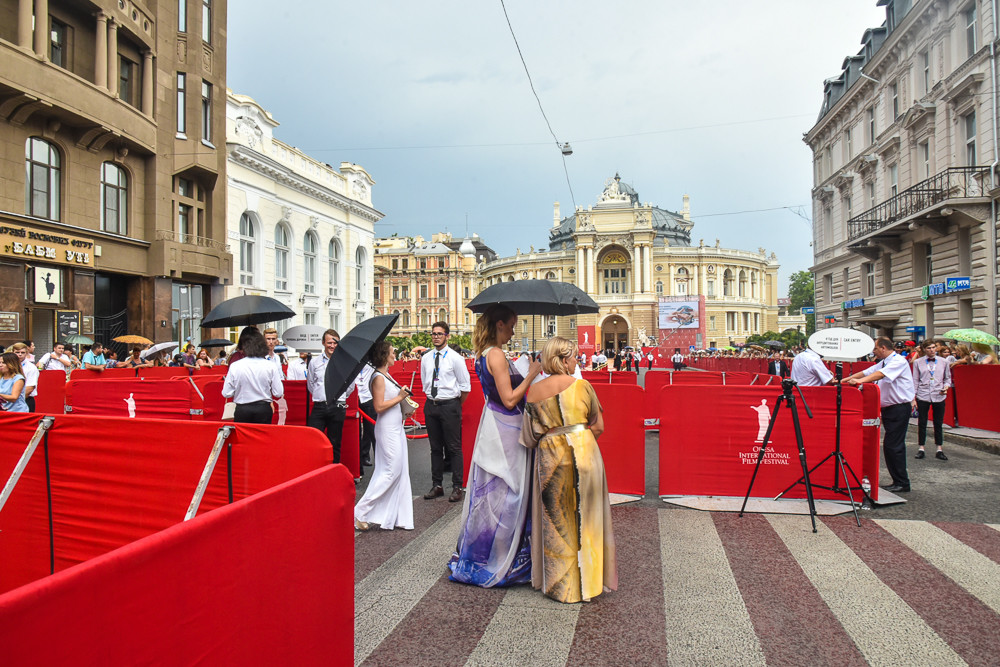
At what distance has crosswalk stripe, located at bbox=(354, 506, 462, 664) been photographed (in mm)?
3789

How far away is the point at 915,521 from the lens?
617 cm

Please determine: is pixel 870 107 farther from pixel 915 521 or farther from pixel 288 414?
pixel 288 414

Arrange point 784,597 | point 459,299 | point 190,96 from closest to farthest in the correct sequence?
point 784,597, point 190,96, point 459,299

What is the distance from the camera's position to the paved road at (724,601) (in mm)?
3531

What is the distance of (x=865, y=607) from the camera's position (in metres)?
4.13

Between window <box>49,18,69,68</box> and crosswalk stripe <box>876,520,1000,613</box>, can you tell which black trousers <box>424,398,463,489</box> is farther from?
window <box>49,18,69,68</box>

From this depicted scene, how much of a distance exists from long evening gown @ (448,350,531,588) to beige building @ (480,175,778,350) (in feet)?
271

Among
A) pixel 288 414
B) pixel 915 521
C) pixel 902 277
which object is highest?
pixel 902 277

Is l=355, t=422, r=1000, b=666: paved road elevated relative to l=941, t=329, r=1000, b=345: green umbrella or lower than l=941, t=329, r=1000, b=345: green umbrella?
lower

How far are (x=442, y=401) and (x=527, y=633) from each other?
387 centimetres

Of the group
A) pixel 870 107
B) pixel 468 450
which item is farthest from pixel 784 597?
pixel 870 107

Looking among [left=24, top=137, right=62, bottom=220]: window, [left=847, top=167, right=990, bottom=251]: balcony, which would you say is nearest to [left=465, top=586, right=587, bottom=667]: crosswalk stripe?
[left=24, top=137, right=62, bottom=220]: window

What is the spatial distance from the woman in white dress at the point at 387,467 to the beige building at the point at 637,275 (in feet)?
267

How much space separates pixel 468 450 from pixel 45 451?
17.5 feet
